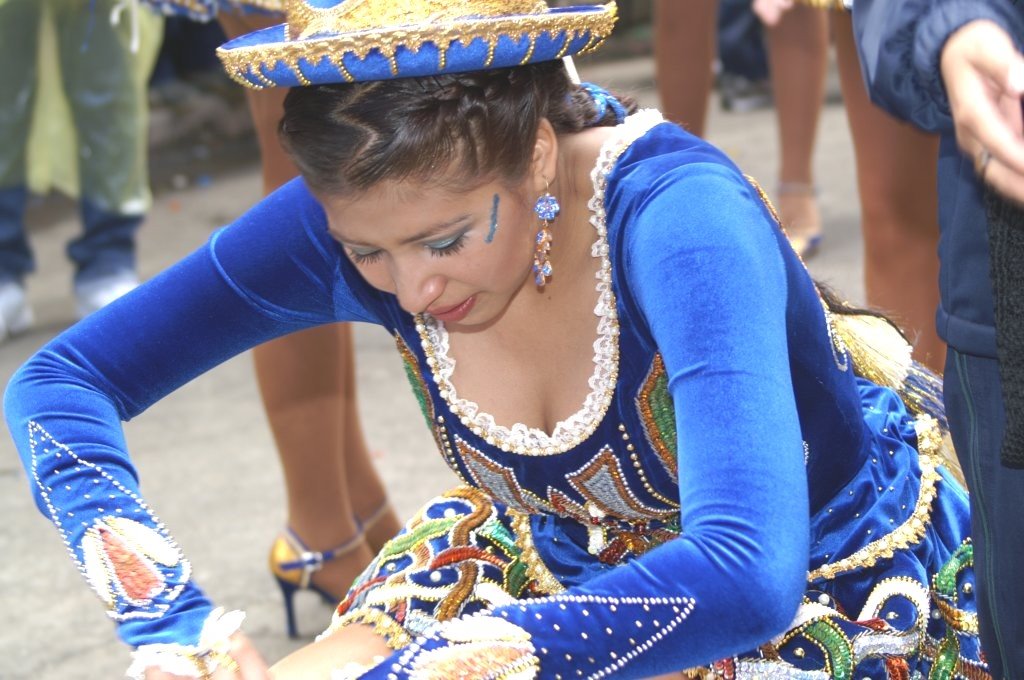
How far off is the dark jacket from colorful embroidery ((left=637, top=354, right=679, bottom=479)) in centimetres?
32

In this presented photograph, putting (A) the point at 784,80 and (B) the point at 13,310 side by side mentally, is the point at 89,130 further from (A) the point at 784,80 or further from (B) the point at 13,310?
(A) the point at 784,80

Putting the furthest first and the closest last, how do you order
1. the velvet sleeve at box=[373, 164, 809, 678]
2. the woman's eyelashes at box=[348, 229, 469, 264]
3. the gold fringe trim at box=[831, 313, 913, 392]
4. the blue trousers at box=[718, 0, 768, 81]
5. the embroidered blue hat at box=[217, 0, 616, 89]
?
the blue trousers at box=[718, 0, 768, 81], the gold fringe trim at box=[831, 313, 913, 392], the woman's eyelashes at box=[348, 229, 469, 264], the embroidered blue hat at box=[217, 0, 616, 89], the velvet sleeve at box=[373, 164, 809, 678]

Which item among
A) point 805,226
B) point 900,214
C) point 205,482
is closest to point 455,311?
point 900,214

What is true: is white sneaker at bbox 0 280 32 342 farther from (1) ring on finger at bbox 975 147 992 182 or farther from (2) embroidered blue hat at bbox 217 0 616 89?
(1) ring on finger at bbox 975 147 992 182

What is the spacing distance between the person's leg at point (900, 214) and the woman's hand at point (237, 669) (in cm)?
143

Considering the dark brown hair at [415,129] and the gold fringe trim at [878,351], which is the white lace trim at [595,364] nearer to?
the dark brown hair at [415,129]

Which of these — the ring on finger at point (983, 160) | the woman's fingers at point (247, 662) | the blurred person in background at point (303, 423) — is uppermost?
the ring on finger at point (983, 160)

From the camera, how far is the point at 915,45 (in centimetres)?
119

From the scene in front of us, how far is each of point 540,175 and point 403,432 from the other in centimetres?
197

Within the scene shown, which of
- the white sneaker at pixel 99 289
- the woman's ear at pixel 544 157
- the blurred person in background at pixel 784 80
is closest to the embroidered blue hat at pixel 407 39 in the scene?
the woman's ear at pixel 544 157

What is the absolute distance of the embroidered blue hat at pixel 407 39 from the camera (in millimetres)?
1407

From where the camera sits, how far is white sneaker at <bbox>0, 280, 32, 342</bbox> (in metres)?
4.29

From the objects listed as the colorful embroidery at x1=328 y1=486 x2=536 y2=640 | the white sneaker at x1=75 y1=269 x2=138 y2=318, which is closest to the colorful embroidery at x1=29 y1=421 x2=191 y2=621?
the colorful embroidery at x1=328 y1=486 x2=536 y2=640

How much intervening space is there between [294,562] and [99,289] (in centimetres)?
204
